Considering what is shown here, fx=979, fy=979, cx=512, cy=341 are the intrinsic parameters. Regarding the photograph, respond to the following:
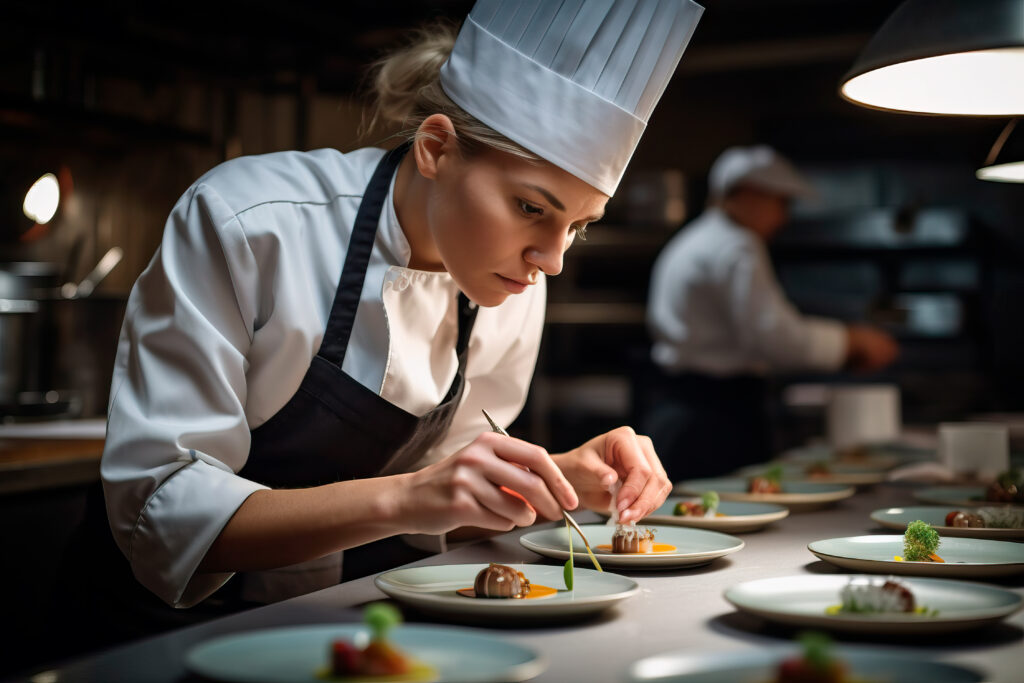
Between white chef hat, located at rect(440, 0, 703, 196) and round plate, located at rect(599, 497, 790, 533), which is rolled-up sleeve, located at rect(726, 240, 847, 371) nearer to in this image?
round plate, located at rect(599, 497, 790, 533)

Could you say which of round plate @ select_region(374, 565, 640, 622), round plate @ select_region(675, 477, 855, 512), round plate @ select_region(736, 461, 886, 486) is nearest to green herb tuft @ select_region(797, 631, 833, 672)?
round plate @ select_region(374, 565, 640, 622)

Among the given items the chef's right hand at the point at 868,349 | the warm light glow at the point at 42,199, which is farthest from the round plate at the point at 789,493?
the chef's right hand at the point at 868,349

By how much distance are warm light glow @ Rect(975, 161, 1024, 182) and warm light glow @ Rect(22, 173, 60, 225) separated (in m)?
2.73

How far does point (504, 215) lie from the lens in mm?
1309

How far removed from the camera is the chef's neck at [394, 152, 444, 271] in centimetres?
151

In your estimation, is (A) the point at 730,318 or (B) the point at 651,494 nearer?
(B) the point at 651,494

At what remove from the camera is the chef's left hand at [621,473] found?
132 centimetres

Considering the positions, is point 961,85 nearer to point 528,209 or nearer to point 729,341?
point 528,209

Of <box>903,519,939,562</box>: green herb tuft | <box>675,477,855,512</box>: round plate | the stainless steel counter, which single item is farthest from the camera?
<box>675,477,855,512</box>: round plate

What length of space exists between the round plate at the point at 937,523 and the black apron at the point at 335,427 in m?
0.71

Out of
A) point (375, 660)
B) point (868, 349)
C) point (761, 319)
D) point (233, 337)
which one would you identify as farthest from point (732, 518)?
point (868, 349)

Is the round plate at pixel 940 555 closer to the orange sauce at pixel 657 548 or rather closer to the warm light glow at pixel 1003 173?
the orange sauce at pixel 657 548

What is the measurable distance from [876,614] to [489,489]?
1.32 feet

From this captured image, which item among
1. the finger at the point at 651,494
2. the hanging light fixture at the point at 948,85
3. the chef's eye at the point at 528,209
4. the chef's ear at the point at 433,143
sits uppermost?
the hanging light fixture at the point at 948,85
